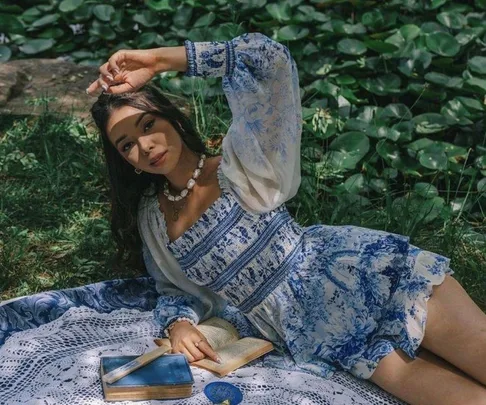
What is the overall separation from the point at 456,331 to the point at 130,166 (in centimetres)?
117

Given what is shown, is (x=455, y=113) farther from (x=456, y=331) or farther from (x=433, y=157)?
(x=456, y=331)

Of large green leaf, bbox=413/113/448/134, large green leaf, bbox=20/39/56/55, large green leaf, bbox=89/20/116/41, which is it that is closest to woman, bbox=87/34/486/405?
large green leaf, bbox=413/113/448/134

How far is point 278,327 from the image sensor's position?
306 centimetres

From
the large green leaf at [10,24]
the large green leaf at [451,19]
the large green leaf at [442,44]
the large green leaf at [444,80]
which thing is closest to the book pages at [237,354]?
the large green leaf at [444,80]

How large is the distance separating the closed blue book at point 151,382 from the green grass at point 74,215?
0.80 m

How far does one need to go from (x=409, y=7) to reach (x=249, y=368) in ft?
9.16

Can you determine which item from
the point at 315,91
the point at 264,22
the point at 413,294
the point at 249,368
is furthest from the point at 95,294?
the point at 264,22

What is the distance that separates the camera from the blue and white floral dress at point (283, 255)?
113 inches

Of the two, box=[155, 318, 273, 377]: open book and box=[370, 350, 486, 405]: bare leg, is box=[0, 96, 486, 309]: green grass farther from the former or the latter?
box=[370, 350, 486, 405]: bare leg

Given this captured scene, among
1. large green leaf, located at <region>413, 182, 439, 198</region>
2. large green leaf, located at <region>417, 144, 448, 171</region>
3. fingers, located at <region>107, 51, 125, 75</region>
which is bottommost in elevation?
large green leaf, located at <region>413, 182, 439, 198</region>

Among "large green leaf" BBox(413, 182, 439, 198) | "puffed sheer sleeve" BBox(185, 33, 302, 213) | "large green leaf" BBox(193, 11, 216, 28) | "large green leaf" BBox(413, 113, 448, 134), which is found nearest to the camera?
"puffed sheer sleeve" BBox(185, 33, 302, 213)

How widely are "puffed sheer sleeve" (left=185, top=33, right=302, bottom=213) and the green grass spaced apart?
0.85 meters

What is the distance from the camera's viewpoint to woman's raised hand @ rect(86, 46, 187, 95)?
2801 mm

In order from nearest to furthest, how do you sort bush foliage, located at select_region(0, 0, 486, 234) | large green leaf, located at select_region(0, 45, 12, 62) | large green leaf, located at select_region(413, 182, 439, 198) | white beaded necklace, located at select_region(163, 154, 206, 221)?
white beaded necklace, located at select_region(163, 154, 206, 221), large green leaf, located at select_region(413, 182, 439, 198), bush foliage, located at select_region(0, 0, 486, 234), large green leaf, located at select_region(0, 45, 12, 62)
